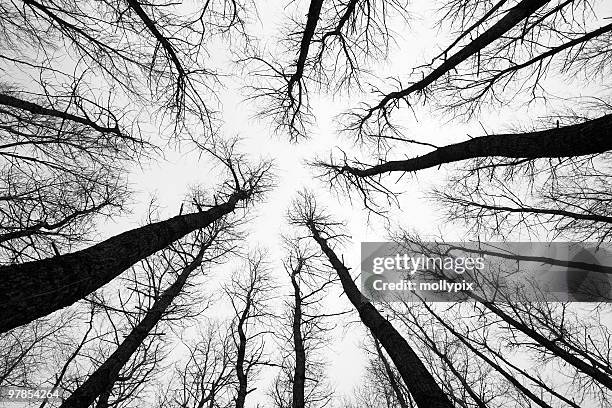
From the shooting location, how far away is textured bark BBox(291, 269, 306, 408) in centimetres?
571

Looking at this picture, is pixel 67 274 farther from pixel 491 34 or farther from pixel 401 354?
pixel 491 34

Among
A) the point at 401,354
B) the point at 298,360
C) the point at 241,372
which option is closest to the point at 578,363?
the point at 401,354

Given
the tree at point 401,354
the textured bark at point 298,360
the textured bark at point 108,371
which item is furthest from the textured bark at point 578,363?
the textured bark at point 108,371

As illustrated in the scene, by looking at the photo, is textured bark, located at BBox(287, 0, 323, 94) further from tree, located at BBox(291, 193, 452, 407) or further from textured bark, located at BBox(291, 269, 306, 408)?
textured bark, located at BBox(291, 269, 306, 408)

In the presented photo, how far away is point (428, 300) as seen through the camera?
7.61 m

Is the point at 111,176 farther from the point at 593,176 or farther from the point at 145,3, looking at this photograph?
the point at 593,176

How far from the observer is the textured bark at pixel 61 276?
1426 millimetres

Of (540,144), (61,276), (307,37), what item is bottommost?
(61,276)

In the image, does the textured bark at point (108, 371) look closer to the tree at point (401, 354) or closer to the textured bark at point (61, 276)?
the textured bark at point (61, 276)

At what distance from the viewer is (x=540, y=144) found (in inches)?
92.7

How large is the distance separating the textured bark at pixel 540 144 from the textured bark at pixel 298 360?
17.1 ft

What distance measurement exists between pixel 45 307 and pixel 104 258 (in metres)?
0.50

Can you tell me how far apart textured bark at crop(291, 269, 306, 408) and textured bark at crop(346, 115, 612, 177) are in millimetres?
5213

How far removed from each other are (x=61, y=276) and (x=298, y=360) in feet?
18.8
